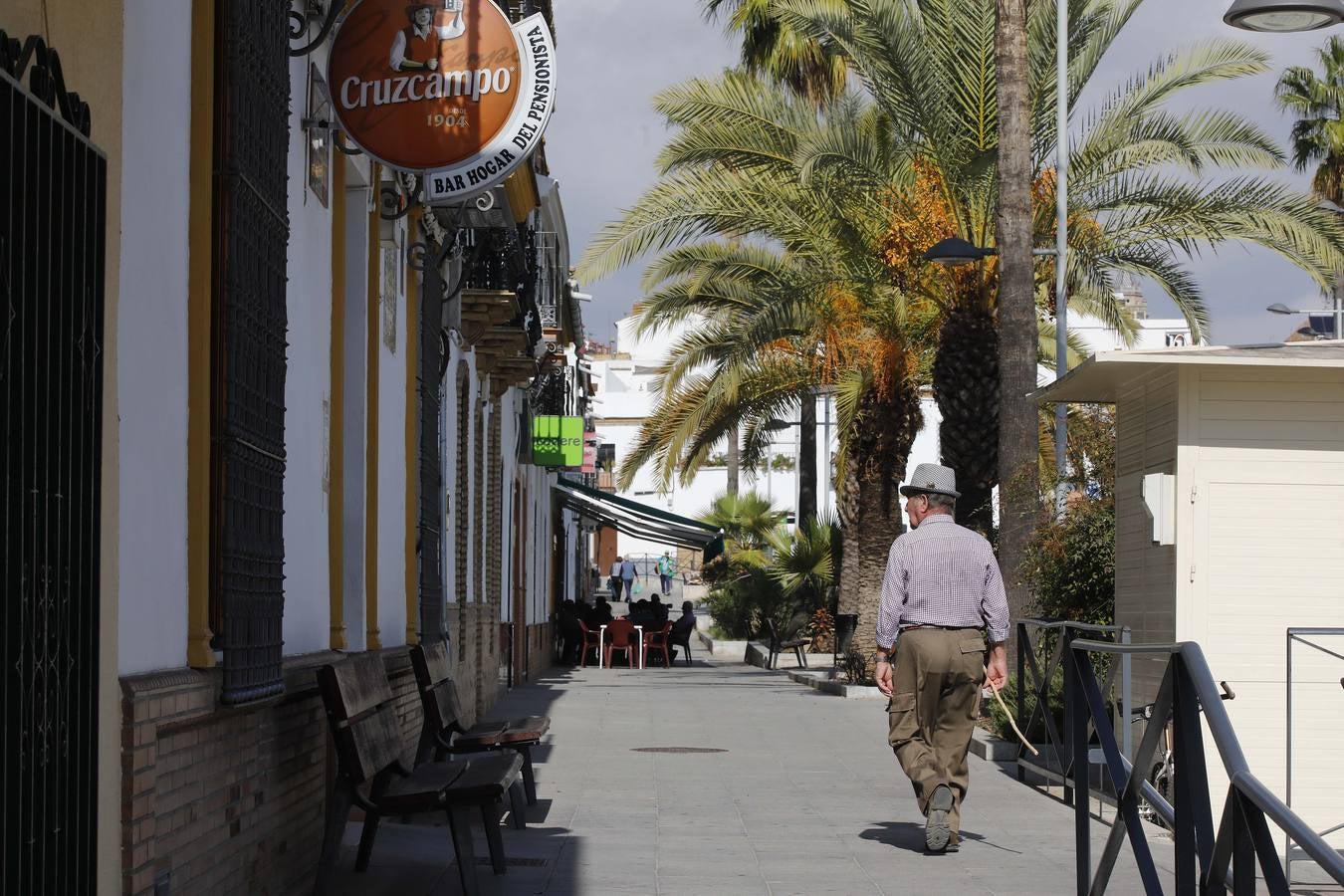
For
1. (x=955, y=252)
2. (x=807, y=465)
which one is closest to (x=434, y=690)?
(x=955, y=252)

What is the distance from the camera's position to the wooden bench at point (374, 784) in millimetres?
7824

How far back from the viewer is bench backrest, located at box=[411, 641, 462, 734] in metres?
10.8

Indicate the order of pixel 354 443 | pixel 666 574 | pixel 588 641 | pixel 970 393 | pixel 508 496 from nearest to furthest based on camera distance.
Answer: pixel 354 443 → pixel 970 393 → pixel 508 496 → pixel 588 641 → pixel 666 574

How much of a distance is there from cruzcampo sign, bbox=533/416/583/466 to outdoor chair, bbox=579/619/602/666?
5291mm

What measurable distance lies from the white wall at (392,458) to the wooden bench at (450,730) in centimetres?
50

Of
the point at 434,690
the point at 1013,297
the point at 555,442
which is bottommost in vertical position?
the point at 434,690

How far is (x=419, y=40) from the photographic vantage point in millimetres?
9641

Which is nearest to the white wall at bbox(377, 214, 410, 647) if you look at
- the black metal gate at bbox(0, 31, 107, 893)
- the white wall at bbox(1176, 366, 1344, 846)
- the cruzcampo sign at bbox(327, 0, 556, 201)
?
the cruzcampo sign at bbox(327, 0, 556, 201)

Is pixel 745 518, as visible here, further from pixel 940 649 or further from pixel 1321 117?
pixel 940 649

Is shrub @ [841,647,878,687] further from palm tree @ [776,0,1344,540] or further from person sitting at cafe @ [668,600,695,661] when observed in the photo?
person sitting at cafe @ [668,600,695,661]

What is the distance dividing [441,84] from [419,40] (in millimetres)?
248

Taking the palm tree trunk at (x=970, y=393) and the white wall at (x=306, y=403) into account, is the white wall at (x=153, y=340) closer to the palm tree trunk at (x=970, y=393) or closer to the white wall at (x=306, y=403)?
the white wall at (x=306, y=403)

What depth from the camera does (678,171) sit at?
24.0m

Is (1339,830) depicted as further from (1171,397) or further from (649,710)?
(649,710)
